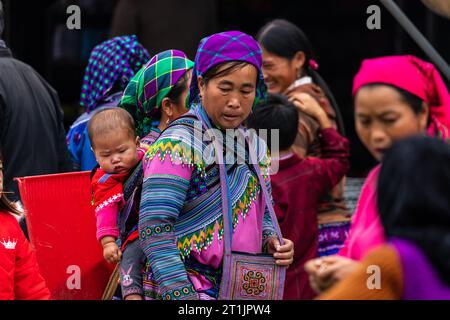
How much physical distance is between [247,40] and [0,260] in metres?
1.23

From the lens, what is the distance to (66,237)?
14.8 ft

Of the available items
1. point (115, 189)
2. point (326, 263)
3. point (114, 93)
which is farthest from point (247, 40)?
point (114, 93)

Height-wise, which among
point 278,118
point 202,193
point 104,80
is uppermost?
point 104,80

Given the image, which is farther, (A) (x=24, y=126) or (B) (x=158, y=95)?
(A) (x=24, y=126)

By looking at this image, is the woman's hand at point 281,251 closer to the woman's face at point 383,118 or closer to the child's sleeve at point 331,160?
the woman's face at point 383,118

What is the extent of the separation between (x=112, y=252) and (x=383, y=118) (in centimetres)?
135

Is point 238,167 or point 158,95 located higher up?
point 158,95

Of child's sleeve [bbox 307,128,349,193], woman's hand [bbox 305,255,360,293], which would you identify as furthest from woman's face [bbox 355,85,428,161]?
child's sleeve [bbox 307,128,349,193]

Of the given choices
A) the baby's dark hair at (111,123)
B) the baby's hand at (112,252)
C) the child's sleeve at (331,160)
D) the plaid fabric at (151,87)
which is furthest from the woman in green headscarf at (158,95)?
the child's sleeve at (331,160)

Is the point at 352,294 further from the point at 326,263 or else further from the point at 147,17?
the point at 147,17

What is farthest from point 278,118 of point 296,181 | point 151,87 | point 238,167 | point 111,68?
point 238,167

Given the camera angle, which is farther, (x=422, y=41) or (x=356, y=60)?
(x=356, y=60)

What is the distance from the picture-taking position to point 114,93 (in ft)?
17.5

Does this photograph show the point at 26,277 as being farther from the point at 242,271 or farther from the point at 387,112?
the point at 387,112
